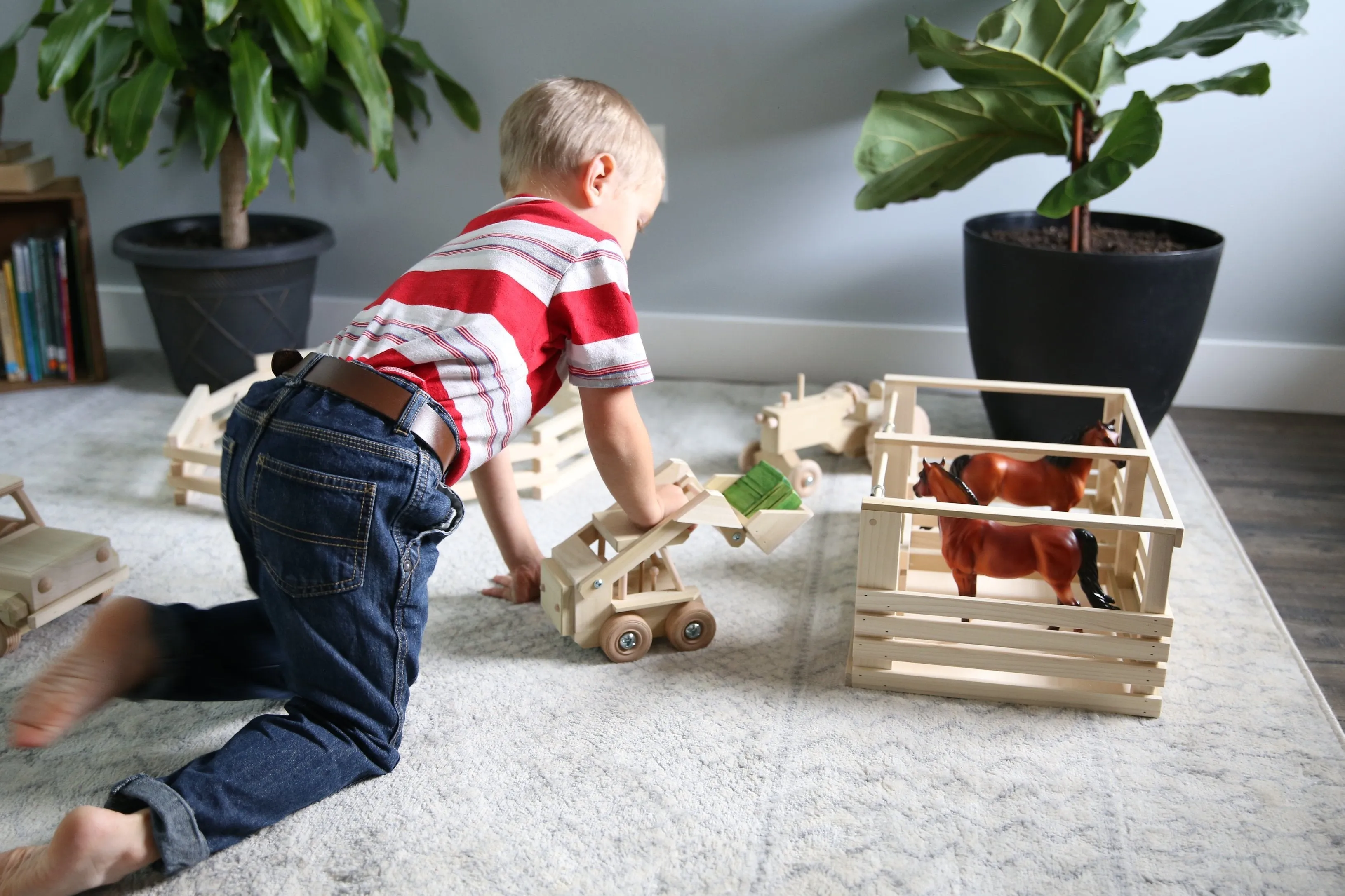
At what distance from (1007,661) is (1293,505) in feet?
2.85

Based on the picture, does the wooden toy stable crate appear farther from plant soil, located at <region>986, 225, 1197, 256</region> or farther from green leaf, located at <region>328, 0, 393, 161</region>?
green leaf, located at <region>328, 0, 393, 161</region>

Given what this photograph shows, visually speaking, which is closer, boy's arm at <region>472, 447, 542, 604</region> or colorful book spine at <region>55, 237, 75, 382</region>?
boy's arm at <region>472, 447, 542, 604</region>

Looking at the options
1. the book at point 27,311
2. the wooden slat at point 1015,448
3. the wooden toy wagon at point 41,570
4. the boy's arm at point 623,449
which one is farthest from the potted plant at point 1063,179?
the book at point 27,311

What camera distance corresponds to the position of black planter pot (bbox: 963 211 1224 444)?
1806mm

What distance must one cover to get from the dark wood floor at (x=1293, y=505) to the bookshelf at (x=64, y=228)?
2210 millimetres

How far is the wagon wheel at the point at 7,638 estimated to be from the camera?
1.34m

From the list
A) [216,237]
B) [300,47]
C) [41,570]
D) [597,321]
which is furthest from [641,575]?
[216,237]

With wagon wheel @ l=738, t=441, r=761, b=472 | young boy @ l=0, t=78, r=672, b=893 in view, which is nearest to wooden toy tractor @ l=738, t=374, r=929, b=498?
wagon wheel @ l=738, t=441, r=761, b=472

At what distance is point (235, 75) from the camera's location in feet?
6.41

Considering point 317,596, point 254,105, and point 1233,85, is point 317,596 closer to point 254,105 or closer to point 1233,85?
point 254,105

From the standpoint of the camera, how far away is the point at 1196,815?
1.10 meters

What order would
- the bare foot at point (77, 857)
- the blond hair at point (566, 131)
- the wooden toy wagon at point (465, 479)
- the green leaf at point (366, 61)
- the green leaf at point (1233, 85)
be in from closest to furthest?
the bare foot at point (77, 857) → the blond hair at point (566, 131) → the green leaf at point (1233, 85) → the wooden toy wagon at point (465, 479) → the green leaf at point (366, 61)

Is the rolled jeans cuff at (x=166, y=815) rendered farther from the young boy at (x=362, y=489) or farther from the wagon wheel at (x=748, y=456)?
the wagon wheel at (x=748, y=456)

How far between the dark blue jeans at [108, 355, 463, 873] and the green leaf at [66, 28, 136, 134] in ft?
3.92
